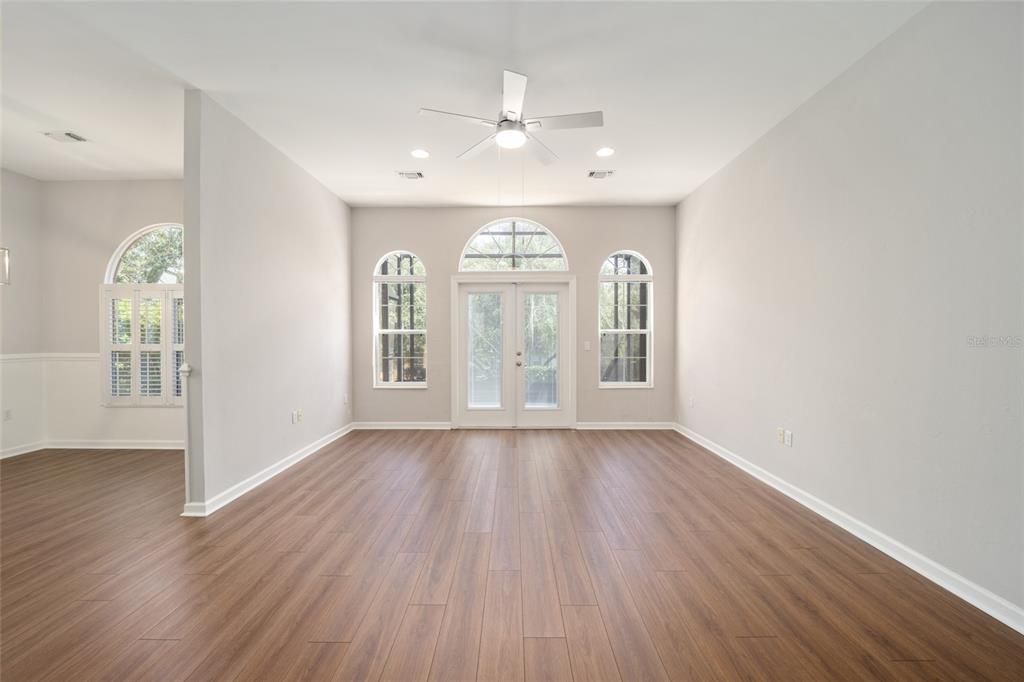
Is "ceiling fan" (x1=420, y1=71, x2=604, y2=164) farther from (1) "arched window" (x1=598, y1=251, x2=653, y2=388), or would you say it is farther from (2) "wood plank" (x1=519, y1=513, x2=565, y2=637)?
(1) "arched window" (x1=598, y1=251, x2=653, y2=388)

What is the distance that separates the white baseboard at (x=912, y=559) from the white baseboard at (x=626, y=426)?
2020 mm

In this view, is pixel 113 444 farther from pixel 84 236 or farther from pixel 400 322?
pixel 400 322

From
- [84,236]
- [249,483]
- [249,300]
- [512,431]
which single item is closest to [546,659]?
[249,483]

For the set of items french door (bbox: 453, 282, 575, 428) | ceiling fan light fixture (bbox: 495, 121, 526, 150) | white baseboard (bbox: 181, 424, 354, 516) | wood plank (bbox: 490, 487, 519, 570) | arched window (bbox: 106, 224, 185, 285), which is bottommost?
wood plank (bbox: 490, 487, 519, 570)

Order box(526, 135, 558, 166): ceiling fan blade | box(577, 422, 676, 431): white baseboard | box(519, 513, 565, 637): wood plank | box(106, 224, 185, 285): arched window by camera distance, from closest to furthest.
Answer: box(519, 513, 565, 637): wood plank < box(526, 135, 558, 166): ceiling fan blade < box(106, 224, 185, 285): arched window < box(577, 422, 676, 431): white baseboard

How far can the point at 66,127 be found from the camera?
3.70 m

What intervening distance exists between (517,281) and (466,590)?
171 inches

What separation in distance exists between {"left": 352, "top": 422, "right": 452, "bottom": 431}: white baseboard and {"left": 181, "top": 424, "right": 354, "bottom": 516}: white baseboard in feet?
2.41

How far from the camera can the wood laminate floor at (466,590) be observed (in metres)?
1.67

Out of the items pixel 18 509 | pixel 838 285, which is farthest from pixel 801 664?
pixel 18 509

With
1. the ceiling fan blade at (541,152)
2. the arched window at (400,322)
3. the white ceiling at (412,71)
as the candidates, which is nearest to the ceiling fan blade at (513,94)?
the white ceiling at (412,71)

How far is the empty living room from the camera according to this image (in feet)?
6.22

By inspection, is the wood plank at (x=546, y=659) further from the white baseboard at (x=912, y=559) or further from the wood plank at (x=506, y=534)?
the white baseboard at (x=912, y=559)

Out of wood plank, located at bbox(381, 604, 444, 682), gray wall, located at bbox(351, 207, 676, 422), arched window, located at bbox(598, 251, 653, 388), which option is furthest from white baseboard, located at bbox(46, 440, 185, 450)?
arched window, located at bbox(598, 251, 653, 388)
